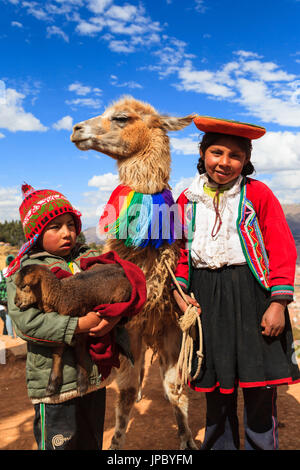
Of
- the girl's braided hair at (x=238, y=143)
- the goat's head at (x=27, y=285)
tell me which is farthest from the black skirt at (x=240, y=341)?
the goat's head at (x=27, y=285)

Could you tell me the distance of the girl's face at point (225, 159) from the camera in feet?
6.27

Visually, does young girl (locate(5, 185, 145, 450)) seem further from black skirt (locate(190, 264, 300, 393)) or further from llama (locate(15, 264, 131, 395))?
black skirt (locate(190, 264, 300, 393))

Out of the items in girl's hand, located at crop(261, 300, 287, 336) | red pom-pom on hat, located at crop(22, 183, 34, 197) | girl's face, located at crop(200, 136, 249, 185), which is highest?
girl's face, located at crop(200, 136, 249, 185)

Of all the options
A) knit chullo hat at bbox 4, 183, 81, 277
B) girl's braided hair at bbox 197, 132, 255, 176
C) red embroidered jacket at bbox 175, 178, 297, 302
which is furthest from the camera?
girl's braided hair at bbox 197, 132, 255, 176

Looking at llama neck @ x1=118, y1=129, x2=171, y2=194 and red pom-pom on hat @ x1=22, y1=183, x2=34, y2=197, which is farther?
llama neck @ x1=118, y1=129, x2=171, y2=194

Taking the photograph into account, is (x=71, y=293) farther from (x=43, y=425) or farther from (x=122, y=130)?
(x=122, y=130)

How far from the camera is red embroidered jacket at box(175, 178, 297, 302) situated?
1.82 metres

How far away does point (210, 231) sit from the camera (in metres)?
1.98

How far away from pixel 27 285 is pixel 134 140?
4.80ft

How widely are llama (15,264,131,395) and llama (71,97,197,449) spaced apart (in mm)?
766

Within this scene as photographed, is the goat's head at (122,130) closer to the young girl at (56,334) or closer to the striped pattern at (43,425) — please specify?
the young girl at (56,334)

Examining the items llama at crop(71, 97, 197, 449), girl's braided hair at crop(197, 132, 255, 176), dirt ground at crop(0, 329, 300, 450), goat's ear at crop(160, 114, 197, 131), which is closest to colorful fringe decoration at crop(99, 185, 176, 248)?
llama at crop(71, 97, 197, 449)

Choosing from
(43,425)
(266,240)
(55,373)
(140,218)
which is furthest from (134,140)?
(43,425)
